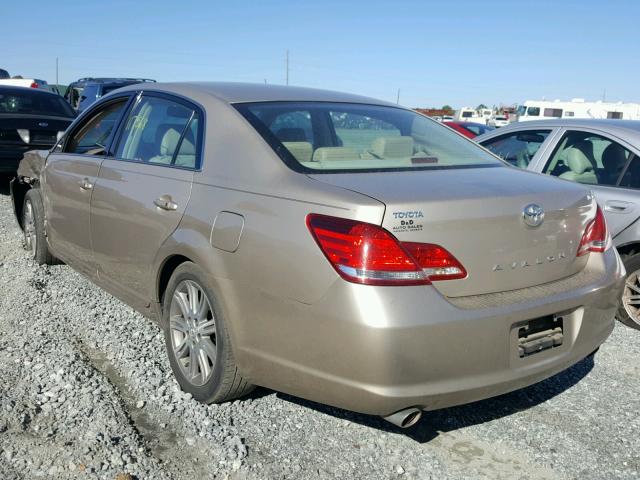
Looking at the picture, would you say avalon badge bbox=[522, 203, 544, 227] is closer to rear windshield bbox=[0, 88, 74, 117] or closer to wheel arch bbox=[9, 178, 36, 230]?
wheel arch bbox=[9, 178, 36, 230]

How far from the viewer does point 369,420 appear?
3.36 meters

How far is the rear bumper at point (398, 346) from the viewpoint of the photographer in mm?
2580

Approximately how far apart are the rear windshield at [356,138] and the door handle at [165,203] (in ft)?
1.89

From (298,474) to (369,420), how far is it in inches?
24.0

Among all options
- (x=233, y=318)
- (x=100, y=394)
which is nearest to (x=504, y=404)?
(x=233, y=318)

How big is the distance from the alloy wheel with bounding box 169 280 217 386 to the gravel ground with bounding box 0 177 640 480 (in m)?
0.16

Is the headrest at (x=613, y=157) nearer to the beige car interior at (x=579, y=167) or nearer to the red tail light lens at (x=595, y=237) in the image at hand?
the beige car interior at (x=579, y=167)

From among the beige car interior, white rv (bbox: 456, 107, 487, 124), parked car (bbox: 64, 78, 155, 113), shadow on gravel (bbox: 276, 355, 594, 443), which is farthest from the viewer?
white rv (bbox: 456, 107, 487, 124)

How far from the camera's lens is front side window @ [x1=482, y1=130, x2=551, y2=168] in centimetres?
562

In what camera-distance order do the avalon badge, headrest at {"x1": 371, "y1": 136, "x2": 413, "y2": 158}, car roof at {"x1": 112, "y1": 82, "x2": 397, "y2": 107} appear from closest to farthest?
1. the avalon badge
2. headrest at {"x1": 371, "y1": 136, "x2": 413, "y2": 158}
3. car roof at {"x1": 112, "y1": 82, "x2": 397, "y2": 107}

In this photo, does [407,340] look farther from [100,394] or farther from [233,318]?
[100,394]

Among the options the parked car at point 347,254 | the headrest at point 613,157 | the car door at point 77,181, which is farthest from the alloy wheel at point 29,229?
the headrest at point 613,157

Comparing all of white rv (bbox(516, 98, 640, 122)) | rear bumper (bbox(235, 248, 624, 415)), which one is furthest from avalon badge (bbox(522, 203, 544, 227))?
white rv (bbox(516, 98, 640, 122))

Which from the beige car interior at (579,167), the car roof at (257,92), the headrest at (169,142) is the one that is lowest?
the beige car interior at (579,167)
